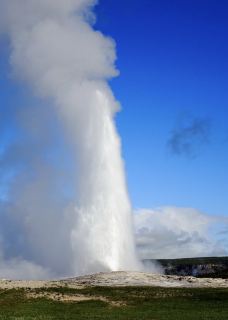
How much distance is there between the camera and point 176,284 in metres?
73.8

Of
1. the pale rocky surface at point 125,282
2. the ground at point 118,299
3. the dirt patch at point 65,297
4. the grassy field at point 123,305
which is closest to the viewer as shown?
the grassy field at point 123,305

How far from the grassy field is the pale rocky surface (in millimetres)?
5347

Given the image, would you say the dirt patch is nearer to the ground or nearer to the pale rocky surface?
the ground

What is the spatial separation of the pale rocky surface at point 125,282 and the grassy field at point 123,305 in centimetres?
535

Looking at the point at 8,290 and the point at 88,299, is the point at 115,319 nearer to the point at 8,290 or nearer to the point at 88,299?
the point at 88,299

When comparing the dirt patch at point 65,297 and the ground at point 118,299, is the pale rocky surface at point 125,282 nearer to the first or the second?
the ground at point 118,299

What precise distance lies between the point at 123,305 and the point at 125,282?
66.8 feet

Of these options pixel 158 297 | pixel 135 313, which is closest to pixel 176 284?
pixel 158 297

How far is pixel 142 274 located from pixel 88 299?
24.4 metres

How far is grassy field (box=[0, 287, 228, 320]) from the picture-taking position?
45.3 meters

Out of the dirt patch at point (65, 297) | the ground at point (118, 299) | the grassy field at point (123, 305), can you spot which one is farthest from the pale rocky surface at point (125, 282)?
the dirt patch at point (65, 297)

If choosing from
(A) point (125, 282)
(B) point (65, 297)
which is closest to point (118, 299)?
(B) point (65, 297)

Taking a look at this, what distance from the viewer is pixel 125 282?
242 ft

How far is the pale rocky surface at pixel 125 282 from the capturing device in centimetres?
7012
